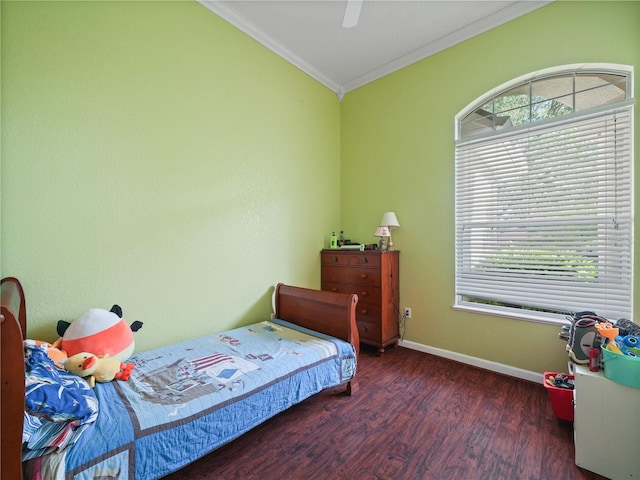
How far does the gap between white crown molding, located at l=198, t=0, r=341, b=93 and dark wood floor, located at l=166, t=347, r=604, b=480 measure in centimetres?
313

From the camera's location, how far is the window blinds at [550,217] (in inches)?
73.5

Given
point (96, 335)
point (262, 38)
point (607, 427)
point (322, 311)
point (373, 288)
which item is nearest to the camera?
point (607, 427)

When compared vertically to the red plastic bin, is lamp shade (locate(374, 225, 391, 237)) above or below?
above

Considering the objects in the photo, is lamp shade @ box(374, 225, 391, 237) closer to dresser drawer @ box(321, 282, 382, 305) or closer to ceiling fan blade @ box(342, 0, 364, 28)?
dresser drawer @ box(321, 282, 382, 305)

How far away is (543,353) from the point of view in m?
2.10

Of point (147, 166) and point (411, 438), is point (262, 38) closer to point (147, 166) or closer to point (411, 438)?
point (147, 166)

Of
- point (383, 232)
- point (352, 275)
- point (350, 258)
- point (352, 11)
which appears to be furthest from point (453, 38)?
point (352, 275)

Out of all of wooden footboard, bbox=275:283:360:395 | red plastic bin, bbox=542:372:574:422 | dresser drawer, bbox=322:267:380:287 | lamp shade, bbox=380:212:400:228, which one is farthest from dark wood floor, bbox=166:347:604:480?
lamp shade, bbox=380:212:400:228

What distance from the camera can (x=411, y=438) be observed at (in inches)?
61.4

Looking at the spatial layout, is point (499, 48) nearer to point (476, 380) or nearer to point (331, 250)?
point (331, 250)

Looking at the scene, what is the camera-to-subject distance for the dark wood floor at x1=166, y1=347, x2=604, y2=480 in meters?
1.34

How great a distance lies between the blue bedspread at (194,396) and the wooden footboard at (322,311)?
4.6 inches

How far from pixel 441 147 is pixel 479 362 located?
201cm

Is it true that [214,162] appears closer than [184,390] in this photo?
No
